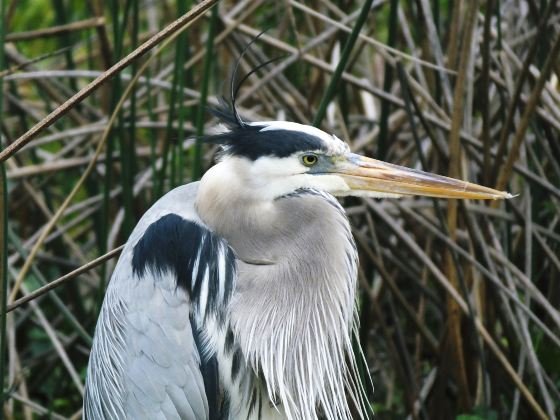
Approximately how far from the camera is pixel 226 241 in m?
2.30

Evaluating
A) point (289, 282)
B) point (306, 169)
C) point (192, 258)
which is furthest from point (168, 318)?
point (306, 169)

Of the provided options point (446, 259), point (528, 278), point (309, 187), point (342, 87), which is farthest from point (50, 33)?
point (528, 278)

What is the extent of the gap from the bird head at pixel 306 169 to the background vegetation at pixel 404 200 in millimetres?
226

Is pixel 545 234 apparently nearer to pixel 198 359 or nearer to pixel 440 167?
pixel 440 167

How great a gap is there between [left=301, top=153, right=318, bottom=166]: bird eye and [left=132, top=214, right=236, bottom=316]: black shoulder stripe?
304 mm

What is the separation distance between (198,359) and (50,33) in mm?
1438

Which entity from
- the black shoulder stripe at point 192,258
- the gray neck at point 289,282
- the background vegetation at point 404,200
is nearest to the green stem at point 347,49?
the background vegetation at point 404,200

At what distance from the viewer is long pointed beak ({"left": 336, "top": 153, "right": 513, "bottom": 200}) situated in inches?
87.2

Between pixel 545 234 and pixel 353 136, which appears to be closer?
pixel 545 234

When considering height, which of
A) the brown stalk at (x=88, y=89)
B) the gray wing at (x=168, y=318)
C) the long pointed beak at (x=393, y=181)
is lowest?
the gray wing at (x=168, y=318)

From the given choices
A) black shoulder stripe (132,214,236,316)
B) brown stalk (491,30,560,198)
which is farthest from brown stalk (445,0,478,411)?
black shoulder stripe (132,214,236,316)

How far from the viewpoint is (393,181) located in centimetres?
226

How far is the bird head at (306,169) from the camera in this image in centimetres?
219

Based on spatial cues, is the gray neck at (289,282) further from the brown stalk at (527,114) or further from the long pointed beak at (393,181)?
the brown stalk at (527,114)
